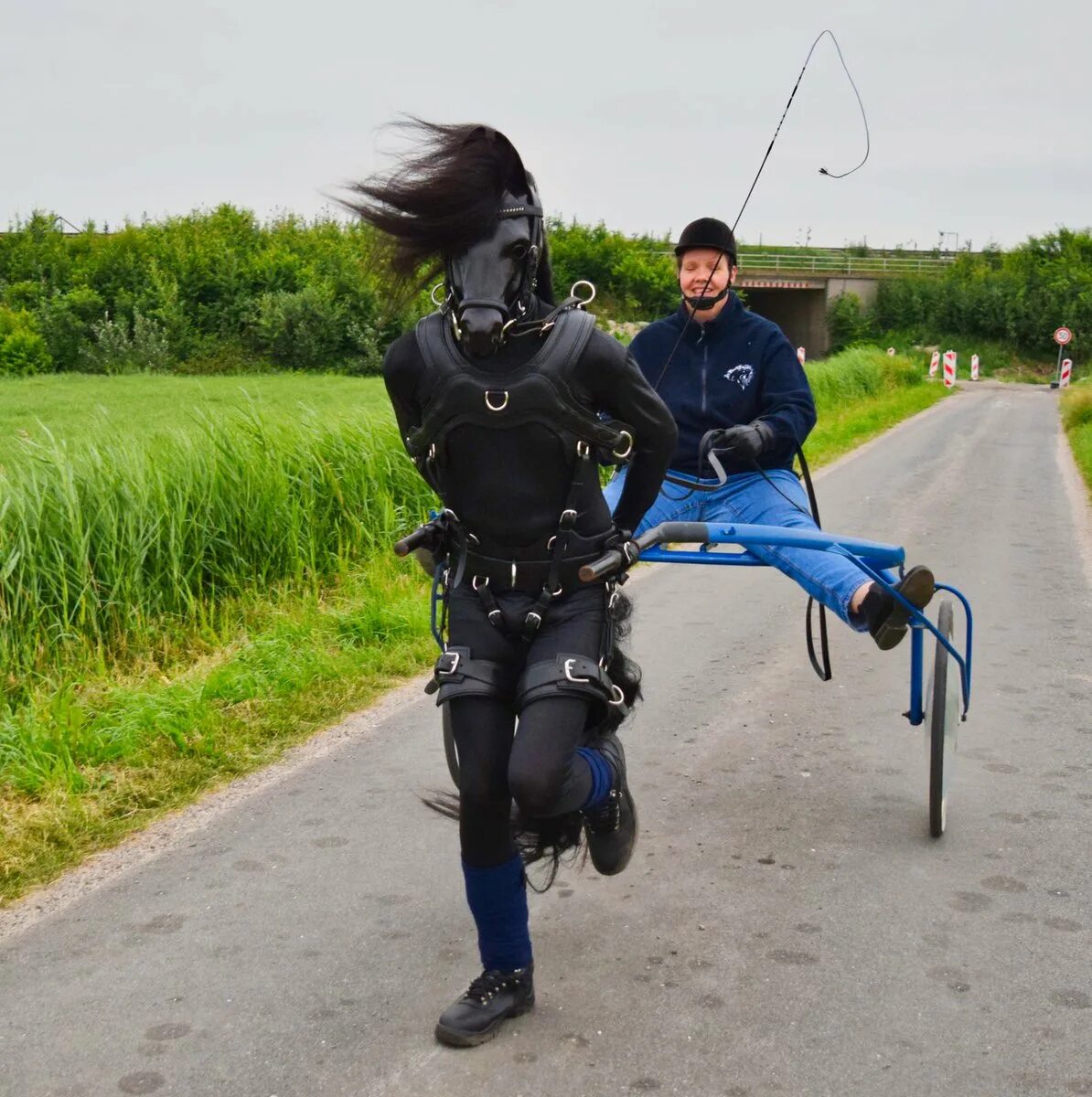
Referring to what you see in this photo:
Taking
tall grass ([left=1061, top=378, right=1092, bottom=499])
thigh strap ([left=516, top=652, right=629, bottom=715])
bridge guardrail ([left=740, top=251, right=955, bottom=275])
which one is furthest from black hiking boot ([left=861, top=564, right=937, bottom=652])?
bridge guardrail ([left=740, top=251, right=955, bottom=275])

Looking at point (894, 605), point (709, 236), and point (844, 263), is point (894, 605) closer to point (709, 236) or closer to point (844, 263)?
point (709, 236)

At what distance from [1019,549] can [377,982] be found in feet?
30.8

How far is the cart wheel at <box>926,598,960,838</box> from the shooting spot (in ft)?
15.9

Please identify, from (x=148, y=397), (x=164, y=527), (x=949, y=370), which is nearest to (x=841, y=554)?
(x=164, y=527)

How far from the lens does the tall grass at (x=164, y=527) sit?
7.00 meters

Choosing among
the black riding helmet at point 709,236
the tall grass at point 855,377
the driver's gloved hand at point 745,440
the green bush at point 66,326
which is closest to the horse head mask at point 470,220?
the driver's gloved hand at point 745,440

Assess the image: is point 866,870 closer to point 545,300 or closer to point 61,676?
point 545,300

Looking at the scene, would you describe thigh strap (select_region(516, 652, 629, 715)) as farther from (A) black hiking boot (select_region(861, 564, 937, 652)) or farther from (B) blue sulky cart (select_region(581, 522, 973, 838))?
(A) black hiking boot (select_region(861, 564, 937, 652))

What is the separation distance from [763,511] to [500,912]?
7.95 ft

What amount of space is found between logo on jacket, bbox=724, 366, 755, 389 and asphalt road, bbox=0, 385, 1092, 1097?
1.66 m

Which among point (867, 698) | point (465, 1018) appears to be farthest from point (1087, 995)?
point (867, 698)

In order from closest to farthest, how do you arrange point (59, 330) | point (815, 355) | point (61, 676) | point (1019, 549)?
point (61, 676), point (1019, 549), point (59, 330), point (815, 355)

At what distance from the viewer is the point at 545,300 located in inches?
142

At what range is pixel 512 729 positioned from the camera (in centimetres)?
352
